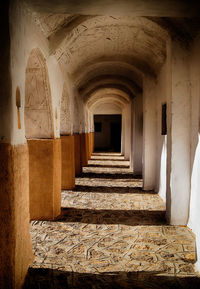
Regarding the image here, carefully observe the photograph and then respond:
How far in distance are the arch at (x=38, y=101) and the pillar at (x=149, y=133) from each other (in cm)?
423

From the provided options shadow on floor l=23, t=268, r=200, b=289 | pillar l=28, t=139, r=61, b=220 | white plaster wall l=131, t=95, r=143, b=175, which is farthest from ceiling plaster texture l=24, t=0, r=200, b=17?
white plaster wall l=131, t=95, r=143, b=175

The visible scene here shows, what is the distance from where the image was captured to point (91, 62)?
916cm

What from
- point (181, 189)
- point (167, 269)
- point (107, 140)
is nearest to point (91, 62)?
point (181, 189)

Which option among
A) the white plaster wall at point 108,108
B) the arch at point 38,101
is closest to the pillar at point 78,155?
the arch at point 38,101

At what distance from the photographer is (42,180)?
6438mm

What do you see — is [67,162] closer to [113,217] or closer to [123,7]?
[113,217]

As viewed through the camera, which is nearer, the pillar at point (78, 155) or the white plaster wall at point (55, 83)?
the white plaster wall at point (55, 83)

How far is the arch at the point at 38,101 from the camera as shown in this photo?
5.71 metres

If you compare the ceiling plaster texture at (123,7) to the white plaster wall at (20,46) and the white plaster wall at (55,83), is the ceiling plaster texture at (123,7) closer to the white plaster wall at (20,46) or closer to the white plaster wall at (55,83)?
the white plaster wall at (20,46)

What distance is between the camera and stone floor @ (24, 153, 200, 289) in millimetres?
3967

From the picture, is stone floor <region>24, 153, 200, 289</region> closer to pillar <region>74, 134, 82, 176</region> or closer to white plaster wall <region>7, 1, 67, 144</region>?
white plaster wall <region>7, 1, 67, 144</region>

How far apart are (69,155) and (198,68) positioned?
562cm

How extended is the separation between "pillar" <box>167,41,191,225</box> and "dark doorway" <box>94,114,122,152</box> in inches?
957

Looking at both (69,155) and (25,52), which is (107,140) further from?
(25,52)
